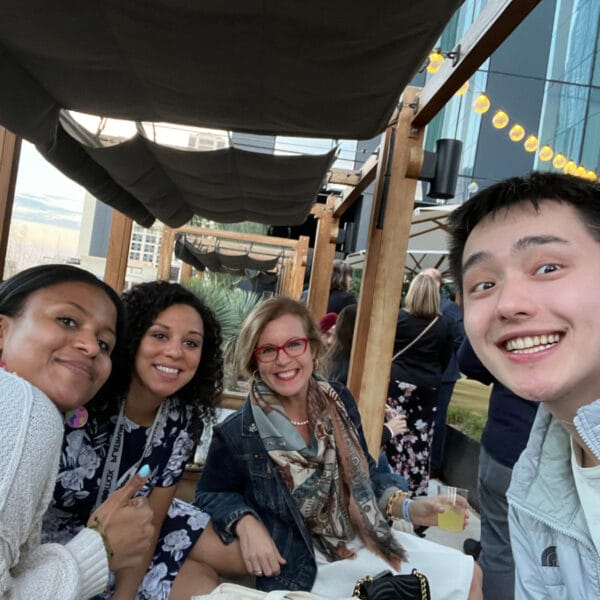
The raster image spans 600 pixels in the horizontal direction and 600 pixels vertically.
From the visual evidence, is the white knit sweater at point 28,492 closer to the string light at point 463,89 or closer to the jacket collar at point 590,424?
the jacket collar at point 590,424

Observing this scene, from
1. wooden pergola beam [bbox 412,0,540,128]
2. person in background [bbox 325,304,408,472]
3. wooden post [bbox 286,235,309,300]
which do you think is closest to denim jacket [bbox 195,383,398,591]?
wooden pergola beam [bbox 412,0,540,128]

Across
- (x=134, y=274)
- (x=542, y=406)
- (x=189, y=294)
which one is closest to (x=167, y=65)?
(x=189, y=294)

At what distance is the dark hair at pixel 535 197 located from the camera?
1.13 meters

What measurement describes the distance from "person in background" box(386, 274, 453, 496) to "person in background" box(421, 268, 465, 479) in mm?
97

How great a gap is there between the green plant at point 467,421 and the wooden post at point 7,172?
12.8 ft

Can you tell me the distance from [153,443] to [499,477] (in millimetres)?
1500

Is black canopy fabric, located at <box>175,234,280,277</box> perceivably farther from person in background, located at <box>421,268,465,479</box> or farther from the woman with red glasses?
the woman with red glasses

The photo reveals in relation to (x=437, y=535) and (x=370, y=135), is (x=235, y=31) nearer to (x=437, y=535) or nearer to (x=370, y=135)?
(x=370, y=135)

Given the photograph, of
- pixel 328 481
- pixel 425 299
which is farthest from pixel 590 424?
pixel 425 299

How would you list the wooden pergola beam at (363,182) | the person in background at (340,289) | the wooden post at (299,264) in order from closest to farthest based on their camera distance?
the wooden pergola beam at (363,182)
the person in background at (340,289)
the wooden post at (299,264)

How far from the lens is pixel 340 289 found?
20.7 feet

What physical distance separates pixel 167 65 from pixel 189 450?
1.58 metres

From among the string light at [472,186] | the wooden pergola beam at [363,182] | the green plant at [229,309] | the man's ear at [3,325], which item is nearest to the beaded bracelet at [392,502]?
the man's ear at [3,325]

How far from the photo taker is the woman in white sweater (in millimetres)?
883
